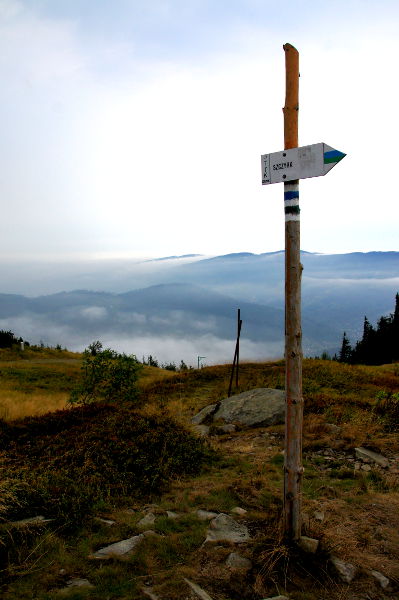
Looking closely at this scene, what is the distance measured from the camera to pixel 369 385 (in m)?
19.2

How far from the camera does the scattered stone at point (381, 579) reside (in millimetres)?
4512

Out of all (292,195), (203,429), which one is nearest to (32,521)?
(292,195)

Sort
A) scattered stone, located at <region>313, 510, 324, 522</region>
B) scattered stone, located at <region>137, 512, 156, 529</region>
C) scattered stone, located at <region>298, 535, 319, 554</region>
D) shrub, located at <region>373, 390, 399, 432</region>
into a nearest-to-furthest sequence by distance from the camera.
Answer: scattered stone, located at <region>298, 535, 319, 554</region>
scattered stone, located at <region>137, 512, 156, 529</region>
scattered stone, located at <region>313, 510, 324, 522</region>
shrub, located at <region>373, 390, 399, 432</region>

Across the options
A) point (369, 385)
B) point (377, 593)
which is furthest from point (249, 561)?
point (369, 385)

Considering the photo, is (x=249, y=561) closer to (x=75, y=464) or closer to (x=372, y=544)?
(x=372, y=544)

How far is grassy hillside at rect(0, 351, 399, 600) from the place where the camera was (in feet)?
14.6

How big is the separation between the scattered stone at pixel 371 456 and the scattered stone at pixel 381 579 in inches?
165

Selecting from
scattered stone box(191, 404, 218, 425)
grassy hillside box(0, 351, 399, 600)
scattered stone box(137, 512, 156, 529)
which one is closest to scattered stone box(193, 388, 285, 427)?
scattered stone box(191, 404, 218, 425)

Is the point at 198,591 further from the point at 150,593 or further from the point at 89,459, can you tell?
the point at 89,459

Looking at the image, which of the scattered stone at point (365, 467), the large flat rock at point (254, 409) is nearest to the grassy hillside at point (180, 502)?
the scattered stone at point (365, 467)

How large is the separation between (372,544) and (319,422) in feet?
19.1

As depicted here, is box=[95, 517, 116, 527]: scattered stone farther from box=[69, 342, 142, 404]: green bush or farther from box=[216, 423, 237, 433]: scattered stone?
box=[69, 342, 142, 404]: green bush

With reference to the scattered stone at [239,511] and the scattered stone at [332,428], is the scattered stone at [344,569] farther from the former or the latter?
the scattered stone at [332,428]

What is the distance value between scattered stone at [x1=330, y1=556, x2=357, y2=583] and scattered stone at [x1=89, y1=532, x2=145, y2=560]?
95.2 inches
